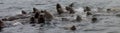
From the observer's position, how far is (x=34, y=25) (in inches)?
749

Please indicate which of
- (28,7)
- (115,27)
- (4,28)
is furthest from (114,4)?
(4,28)

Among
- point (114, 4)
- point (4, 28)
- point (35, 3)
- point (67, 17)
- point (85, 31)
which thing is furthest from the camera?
point (35, 3)

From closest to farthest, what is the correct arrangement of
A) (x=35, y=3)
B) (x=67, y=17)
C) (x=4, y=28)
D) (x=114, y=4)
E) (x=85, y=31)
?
(x=85, y=31), (x=4, y=28), (x=67, y=17), (x=114, y=4), (x=35, y=3)

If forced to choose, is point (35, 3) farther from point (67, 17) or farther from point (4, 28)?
point (4, 28)

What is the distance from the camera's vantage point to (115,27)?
1817 cm

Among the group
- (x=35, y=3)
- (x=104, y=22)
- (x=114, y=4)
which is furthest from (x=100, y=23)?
(x=35, y=3)

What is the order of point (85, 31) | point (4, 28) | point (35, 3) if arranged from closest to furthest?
point (85, 31) → point (4, 28) → point (35, 3)

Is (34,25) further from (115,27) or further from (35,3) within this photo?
(35,3)

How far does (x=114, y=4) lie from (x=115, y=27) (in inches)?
300

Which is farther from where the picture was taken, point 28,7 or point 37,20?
point 28,7

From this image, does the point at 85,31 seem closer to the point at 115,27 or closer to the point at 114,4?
the point at 115,27

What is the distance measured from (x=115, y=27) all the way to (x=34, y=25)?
3.90m

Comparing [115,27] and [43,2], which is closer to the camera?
[115,27]

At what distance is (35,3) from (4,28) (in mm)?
9982
